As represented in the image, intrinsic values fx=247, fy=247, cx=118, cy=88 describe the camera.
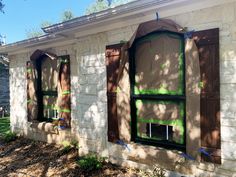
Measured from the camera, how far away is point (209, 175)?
3615mm

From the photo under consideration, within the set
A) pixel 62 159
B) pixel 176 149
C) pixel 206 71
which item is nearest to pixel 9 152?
pixel 62 159

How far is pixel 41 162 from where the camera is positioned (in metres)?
5.59

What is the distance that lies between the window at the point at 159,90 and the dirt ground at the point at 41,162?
88 cm

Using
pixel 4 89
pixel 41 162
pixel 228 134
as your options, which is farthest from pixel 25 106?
pixel 4 89

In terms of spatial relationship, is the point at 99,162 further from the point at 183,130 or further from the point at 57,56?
the point at 57,56

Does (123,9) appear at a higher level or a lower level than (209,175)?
higher

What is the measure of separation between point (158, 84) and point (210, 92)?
3.15 ft

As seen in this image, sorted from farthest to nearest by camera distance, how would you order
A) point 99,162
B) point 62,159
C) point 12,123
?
point 12,123 < point 62,159 < point 99,162

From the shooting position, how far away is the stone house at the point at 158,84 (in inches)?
136

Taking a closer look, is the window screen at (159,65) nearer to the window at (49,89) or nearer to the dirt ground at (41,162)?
the dirt ground at (41,162)

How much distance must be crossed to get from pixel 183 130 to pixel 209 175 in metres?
0.75

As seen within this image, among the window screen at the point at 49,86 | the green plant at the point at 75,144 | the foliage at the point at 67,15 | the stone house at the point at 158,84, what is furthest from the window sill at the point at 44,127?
the foliage at the point at 67,15

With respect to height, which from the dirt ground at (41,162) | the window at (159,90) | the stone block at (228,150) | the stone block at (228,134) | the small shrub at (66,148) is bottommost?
the dirt ground at (41,162)

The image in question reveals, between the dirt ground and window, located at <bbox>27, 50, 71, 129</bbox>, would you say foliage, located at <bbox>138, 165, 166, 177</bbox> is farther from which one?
window, located at <bbox>27, 50, 71, 129</bbox>
